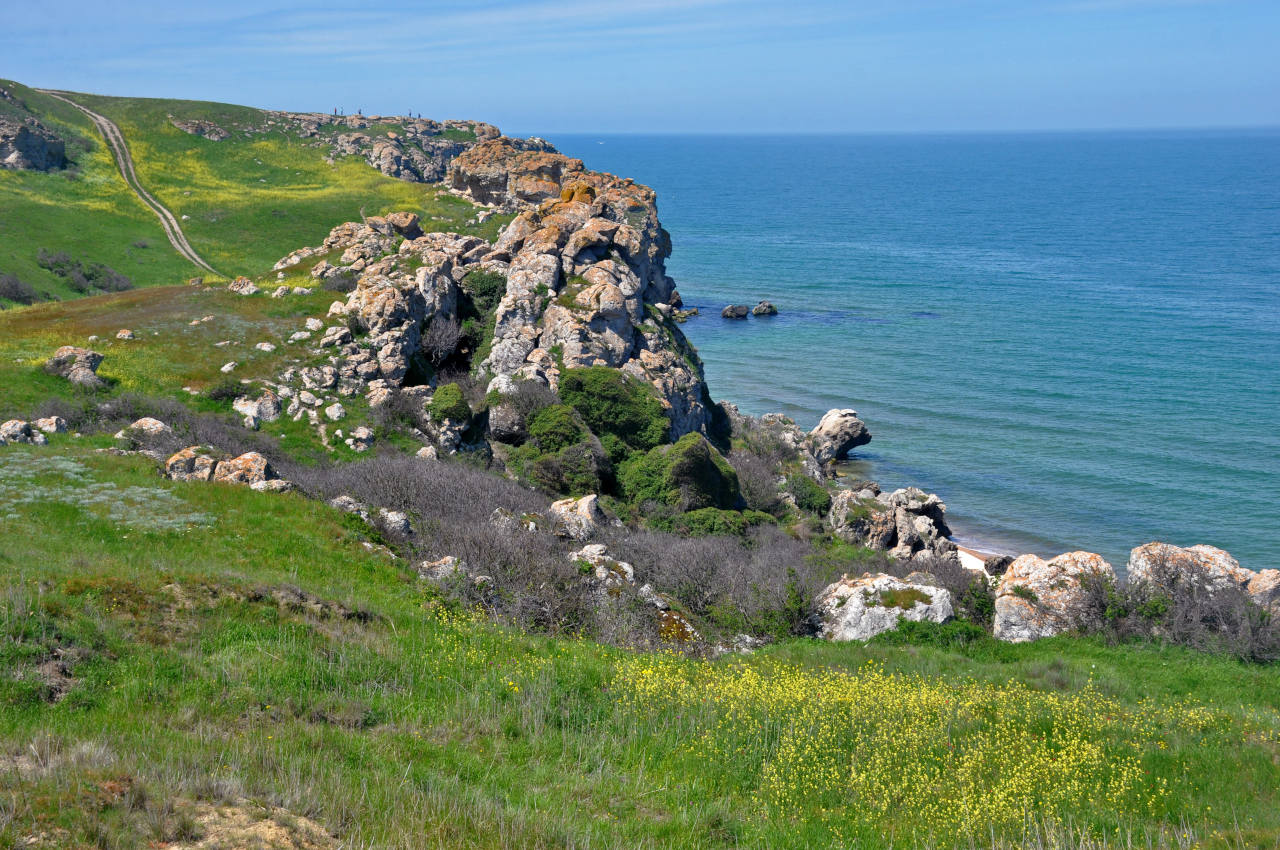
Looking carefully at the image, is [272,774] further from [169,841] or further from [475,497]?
[475,497]

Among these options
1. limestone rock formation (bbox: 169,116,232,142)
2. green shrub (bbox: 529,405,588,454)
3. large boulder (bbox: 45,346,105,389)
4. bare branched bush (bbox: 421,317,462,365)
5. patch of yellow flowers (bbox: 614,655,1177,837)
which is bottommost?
patch of yellow flowers (bbox: 614,655,1177,837)

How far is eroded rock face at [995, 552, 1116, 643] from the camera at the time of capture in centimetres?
2253

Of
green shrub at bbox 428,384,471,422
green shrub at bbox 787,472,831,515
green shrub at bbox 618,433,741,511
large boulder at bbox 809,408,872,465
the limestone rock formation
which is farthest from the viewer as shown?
the limestone rock formation

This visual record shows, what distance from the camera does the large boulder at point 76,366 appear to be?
3222 cm

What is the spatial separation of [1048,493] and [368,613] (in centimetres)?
4262

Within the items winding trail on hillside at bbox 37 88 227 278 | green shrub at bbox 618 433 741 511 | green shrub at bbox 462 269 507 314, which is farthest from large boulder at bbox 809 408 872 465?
winding trail on hillside at bbox 37 88 227 278

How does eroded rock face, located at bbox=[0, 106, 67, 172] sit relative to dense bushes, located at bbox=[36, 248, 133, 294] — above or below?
above

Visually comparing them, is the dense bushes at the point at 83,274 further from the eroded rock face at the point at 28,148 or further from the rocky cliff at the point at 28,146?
the rocky cliff at the point at 28,146

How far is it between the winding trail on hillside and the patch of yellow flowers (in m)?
77.1

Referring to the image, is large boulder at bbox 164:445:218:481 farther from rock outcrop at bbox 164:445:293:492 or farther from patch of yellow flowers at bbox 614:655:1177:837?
patch of yellow flowers at bbox 614:655:1177:837

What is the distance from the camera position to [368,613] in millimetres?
17453

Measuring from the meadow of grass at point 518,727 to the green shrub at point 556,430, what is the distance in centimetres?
1583

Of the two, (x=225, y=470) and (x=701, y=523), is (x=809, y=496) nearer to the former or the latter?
A: (x=701, y=523)

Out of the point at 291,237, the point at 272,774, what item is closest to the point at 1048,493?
the point at 272,774
